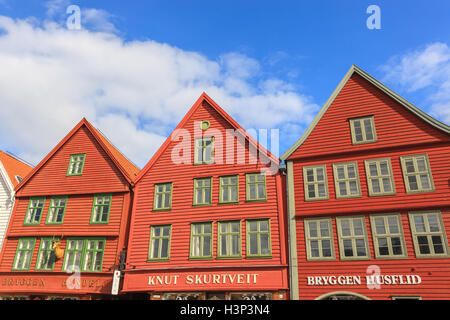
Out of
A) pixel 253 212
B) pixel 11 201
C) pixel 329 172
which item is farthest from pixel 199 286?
pixel 11 201

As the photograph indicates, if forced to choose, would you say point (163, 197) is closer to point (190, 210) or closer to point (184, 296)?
point (190, 210)

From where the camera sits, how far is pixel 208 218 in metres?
20.9

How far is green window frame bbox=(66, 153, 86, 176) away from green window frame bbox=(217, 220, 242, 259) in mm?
11356

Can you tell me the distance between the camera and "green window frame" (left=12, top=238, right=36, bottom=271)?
23125mm

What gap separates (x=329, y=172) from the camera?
64.6ft

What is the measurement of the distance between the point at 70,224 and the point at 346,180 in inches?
688

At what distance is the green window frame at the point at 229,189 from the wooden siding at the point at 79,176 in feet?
21.4

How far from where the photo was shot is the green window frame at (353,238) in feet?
57.9

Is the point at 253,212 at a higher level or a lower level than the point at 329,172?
lower

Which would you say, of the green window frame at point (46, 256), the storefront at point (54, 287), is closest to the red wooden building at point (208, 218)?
the storefront at point (54, 287)

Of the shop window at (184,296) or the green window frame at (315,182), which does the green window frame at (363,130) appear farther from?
the shop window at (184,296)

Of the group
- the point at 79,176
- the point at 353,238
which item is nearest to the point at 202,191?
the point at 353,238
